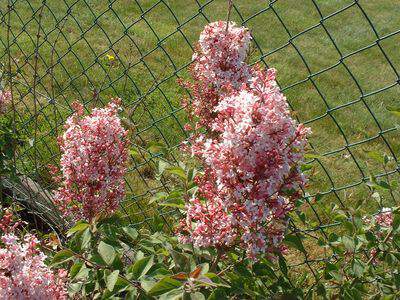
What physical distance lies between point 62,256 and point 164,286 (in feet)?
1.39

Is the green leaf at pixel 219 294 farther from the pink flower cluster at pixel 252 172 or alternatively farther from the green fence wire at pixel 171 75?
the green fence wire at pixel 171 75

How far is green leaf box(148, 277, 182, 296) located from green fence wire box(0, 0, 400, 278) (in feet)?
2.54

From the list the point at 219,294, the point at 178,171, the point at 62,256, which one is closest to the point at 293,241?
the point at 219,294

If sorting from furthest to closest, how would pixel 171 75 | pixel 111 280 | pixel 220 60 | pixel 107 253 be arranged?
pixel 171 75, pixel 220 60, pixel 107 253, pixel 111 280

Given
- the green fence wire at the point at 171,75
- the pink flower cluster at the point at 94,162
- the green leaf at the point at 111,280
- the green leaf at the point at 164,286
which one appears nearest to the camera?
the green leaf at the point at 164,286

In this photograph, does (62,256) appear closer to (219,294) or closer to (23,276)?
(23,276)

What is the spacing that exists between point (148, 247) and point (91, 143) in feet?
1.22

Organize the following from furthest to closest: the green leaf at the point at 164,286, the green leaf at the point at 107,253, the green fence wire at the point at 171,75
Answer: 1. the green fence wire at the point at 171,75
2. the green leaf at the point at 107,253
3. the green leaf at the point at 164,286

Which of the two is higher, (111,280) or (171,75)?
(171,75)

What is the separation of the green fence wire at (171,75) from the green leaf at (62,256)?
21.0 inches

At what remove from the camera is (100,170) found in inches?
69.0

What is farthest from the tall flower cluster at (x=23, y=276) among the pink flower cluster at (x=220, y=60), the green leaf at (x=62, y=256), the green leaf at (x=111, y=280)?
the pink flower cluster at (x=220, y=60)

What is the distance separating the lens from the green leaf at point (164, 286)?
4.08 feet

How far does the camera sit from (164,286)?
49.3 inches
